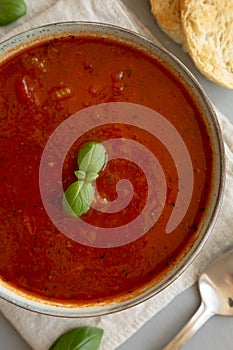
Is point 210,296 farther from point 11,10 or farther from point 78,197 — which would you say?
point 11,10

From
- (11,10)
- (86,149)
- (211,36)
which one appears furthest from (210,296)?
(11,10)

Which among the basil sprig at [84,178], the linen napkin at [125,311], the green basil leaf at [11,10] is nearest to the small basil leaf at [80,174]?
the basil sprig at [84,178]

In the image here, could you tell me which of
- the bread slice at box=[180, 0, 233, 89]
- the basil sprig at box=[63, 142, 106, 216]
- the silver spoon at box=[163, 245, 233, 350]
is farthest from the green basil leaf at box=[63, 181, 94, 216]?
the bread slice at box=[180, 0, 233, 89]

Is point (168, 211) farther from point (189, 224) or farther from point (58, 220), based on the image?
point (58, 220)

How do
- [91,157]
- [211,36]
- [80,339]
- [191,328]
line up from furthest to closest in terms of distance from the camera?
[211,36], [191,328], [80,339], [91,157]

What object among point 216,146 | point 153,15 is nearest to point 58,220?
point 216,146

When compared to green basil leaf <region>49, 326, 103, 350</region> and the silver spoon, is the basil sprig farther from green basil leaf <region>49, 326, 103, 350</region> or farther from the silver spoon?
the silver spoon
